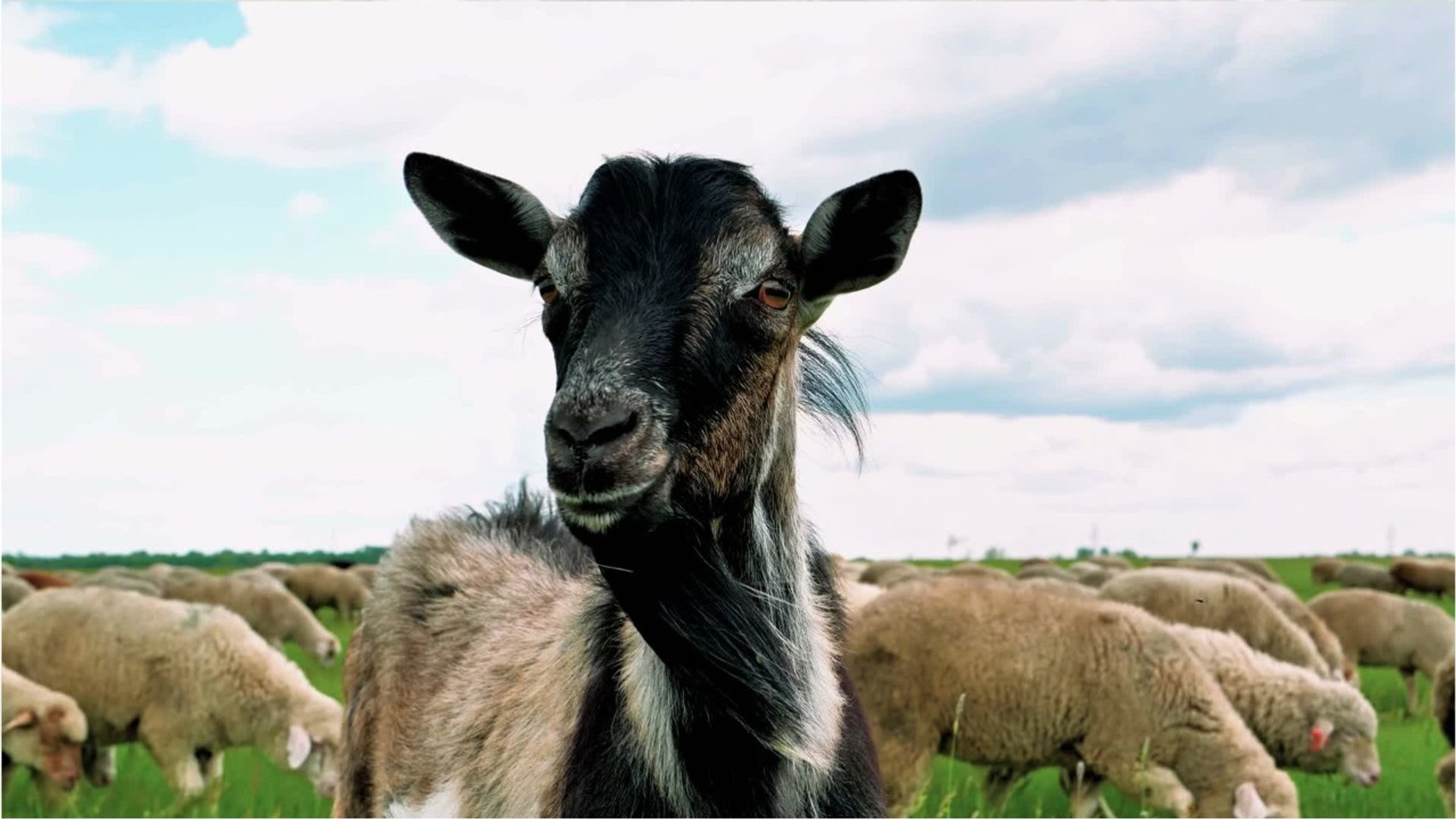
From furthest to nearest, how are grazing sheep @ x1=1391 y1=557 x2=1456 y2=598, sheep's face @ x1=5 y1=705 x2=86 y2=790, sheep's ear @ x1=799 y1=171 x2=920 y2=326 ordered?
grazing sheep @ x1=1391 y1=557 x2=1456 y2=598
sheep's face @ x1=5 y1=705 x2=86 y2=790
sheep's ear @ x1=799 y1=171 x2=920 y2=326

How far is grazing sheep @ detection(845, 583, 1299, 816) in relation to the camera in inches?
393

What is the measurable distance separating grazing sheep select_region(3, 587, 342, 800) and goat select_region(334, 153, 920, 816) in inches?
367

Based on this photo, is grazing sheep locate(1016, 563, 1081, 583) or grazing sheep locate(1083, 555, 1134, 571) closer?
grazing sheep locate(1016, 563, 1081, 583)

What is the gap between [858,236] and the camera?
351 cm

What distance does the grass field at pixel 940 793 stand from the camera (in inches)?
448

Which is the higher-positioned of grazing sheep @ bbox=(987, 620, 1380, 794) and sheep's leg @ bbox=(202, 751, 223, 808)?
grazing sheep @ bbox=(987, 620, 1380, 794)

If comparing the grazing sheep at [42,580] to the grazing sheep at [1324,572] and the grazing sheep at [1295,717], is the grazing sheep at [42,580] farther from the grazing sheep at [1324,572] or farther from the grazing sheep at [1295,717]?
the grazing sheep at [1324,572]

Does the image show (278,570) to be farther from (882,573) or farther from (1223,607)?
(1223,607)

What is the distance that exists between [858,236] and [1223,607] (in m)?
15.0

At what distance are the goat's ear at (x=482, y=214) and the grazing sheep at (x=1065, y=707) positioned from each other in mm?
7388

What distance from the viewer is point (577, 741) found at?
334 centimetres

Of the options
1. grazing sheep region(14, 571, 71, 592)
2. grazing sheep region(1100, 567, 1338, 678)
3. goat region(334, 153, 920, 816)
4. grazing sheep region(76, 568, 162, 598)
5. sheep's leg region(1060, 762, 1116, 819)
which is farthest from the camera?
grazing sheep region(14, 571, 71, 592)

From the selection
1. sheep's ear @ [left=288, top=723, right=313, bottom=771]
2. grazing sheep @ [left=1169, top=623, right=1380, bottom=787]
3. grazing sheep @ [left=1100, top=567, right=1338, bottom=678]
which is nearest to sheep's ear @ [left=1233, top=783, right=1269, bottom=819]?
grazing sheep @ [left=1169, top=623, right=1380, bottom=787]

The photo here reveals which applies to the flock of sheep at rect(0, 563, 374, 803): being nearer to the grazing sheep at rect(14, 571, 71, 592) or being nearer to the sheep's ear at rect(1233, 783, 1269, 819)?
the sheep's ear at rect(1233, 783, 1269, 819)
